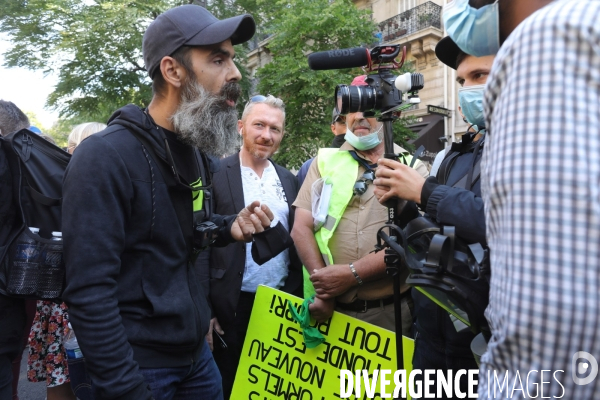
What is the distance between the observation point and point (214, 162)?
2.22 m

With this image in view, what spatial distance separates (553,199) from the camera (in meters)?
0.66

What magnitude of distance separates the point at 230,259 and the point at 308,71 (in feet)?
26.4

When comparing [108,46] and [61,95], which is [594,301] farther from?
[61,95]

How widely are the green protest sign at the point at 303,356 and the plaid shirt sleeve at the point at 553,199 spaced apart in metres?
1.57

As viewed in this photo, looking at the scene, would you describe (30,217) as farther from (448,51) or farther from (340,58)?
(448,51)

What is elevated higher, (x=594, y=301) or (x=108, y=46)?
(x=108, y=46)

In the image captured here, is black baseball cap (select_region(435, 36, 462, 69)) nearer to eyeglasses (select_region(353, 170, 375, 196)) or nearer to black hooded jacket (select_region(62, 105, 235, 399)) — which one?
eyeglasses (select_region(353, 170, 375, 196))

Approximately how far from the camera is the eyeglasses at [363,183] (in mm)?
2553

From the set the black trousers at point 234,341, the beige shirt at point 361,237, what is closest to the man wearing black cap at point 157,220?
the beige shirt at point 361,237

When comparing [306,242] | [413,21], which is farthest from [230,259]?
[413,21]

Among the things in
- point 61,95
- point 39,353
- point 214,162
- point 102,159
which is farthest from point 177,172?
point 61,95

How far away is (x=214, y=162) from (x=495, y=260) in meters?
1.66

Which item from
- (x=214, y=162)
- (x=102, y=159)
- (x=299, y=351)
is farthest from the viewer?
(x=299, y=351)

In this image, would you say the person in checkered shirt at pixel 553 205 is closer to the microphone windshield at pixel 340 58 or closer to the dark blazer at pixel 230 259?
the microphone windshield at pixel 340 58
